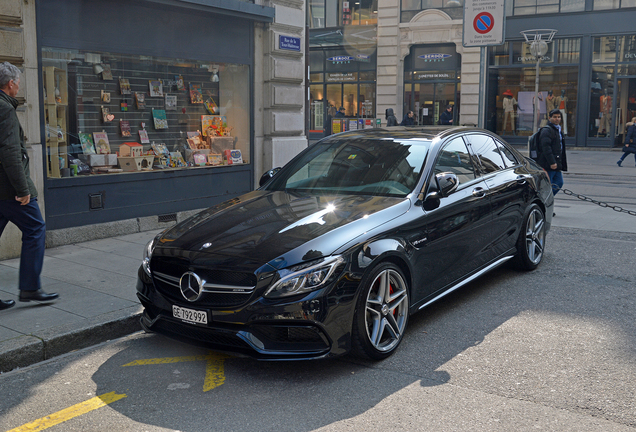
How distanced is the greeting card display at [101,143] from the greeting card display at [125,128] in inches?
12.0

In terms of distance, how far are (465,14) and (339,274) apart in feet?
31.0

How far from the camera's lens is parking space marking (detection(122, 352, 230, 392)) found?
4109 mm

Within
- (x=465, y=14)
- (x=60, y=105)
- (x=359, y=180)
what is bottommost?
(x=359, y=180)

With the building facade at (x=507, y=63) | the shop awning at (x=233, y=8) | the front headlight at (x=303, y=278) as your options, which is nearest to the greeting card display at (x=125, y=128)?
the shop awning at (x=233, y=8)

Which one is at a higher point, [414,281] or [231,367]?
[414,281]

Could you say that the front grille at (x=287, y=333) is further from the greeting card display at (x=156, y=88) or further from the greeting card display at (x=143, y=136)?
the greeting card display at (x=156, y=88)

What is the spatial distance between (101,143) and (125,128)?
1.74 feet

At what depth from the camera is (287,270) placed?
3.92 metres

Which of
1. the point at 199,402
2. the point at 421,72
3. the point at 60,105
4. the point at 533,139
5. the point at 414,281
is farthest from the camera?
the point at 421,72

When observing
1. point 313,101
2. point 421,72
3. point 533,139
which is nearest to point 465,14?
point 533,139

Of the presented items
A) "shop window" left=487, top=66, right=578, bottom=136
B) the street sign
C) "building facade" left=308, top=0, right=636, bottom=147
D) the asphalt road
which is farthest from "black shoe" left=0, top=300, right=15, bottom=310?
"shop window" left=487, top=66, right=578, bottom=136

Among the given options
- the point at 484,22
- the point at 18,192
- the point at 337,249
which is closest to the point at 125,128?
the point at 18,192

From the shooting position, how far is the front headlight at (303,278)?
388 centimetres

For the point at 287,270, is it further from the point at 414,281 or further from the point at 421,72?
the point at 421,72
